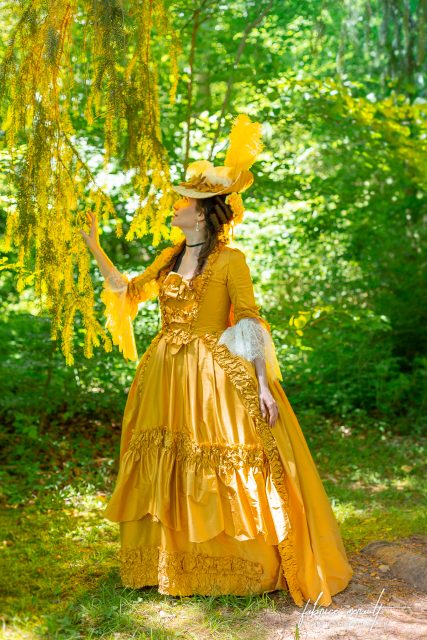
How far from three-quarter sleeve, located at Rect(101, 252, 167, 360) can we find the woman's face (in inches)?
7.3

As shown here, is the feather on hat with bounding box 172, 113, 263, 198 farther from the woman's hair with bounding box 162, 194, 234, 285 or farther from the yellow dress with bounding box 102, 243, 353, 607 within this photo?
the yellow dress with bounding box 102, 243, 353, 607

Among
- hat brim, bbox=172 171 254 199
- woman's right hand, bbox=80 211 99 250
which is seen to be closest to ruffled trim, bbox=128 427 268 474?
woman's right hand, bbox=80 211 99 250

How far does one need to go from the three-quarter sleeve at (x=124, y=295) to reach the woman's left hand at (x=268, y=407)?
2.15 ft

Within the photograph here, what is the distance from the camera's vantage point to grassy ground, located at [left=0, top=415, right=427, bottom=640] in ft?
8.52

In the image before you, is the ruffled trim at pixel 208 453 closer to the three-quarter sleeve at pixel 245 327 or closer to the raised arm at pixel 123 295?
the three-quarter sleeve at pixel 245 327

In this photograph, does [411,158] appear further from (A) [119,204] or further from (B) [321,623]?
(B) [321,623]

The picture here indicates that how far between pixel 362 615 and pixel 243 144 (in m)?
1.84

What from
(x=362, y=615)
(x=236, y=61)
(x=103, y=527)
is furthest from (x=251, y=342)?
(x=236, y=61)

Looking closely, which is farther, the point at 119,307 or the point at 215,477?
the point at 119,307

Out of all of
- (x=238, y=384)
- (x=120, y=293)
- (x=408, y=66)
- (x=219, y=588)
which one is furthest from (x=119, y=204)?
(x=408, y=66)

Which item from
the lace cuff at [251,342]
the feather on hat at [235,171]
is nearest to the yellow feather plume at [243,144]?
the feather on hat at [235,171]

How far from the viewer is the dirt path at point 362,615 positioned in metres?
2.52

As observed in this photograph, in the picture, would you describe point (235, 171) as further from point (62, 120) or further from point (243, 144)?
point (62, 120)

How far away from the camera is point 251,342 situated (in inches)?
114
